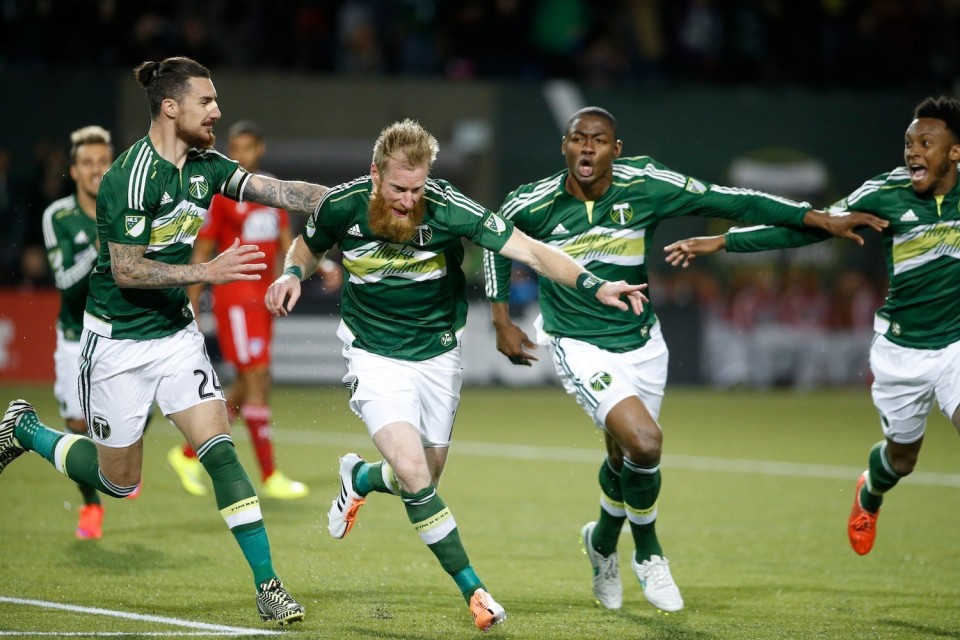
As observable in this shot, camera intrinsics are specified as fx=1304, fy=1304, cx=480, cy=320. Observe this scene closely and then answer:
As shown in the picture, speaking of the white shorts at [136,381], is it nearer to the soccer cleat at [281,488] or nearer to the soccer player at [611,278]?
the soccer player at [611,278]

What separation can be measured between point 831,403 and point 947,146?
12.1m

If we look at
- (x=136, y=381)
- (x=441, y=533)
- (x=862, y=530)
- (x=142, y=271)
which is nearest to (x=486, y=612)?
(x=441, y=533)

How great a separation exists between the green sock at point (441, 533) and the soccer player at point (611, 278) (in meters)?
1.18

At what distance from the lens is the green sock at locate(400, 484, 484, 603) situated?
6000mm

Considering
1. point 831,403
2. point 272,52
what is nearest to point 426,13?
point 272,52

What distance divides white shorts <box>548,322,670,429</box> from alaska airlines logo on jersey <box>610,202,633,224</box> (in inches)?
25.5

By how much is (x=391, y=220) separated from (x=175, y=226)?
1.09m

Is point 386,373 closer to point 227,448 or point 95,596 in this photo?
point 227,448

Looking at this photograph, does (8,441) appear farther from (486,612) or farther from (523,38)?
(523,38)

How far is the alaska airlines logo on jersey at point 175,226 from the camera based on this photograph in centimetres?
633

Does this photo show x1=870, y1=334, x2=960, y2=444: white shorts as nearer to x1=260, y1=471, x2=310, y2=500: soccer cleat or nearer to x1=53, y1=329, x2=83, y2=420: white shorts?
x1=260, y1=471, x2=310, y2=500: soccer cleat

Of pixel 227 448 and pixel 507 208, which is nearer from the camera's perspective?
pixel 227 448

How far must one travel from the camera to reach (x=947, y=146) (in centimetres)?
702

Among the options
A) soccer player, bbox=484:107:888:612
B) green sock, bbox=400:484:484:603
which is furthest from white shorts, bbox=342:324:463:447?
soccer player, bbox=484:107:888:612
